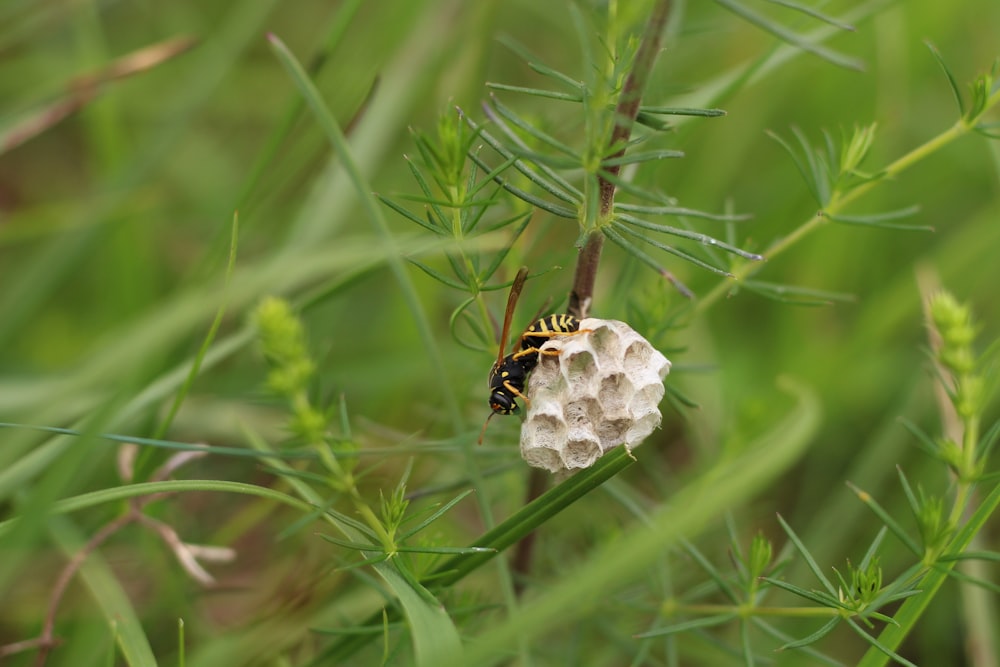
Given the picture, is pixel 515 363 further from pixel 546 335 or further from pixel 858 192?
pixel 858 192

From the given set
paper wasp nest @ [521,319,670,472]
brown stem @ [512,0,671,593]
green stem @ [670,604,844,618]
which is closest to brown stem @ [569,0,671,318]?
brown stem @ [512,0,671,593]

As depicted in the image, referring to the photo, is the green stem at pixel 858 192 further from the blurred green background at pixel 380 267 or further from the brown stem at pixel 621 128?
the brown stem at pixel 621 128

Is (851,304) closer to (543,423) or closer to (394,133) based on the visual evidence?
(394,133)

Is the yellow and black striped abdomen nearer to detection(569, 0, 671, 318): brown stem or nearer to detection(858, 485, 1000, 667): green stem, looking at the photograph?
detection(569, 0, 671, 318): brown stem

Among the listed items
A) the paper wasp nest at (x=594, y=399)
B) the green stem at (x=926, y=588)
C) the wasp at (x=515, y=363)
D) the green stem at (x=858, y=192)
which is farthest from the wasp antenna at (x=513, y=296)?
the green stem at (x=926, y=588)

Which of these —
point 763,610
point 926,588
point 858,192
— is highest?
point 858,192

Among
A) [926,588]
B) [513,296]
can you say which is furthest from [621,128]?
[926,588]
